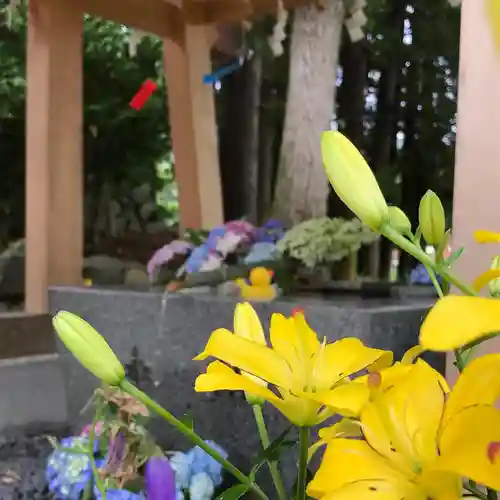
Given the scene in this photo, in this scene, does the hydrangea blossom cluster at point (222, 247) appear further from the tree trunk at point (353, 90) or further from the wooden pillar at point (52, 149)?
the tree trunk at point (353, 90)

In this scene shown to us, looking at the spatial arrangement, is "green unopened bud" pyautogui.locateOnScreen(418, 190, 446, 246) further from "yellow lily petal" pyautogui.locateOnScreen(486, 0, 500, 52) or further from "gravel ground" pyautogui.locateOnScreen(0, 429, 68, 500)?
"gravel ground" pyautogui.locateOnScreen(0, 429, 68, 500)

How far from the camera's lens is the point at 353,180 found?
0.23m

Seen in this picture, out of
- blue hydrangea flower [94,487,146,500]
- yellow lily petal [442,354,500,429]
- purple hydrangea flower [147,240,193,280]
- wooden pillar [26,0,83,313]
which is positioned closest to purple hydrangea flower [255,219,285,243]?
purple hydrangea flower [147,240,193,280]

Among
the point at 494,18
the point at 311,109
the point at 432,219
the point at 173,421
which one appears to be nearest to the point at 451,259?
the point at 432,219

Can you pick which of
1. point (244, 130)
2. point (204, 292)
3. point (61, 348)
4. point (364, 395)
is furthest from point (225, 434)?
point (244, 130)

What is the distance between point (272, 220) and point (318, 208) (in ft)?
0.24

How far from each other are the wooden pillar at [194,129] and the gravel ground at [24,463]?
0.46 m

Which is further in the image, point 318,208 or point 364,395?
point 318,208

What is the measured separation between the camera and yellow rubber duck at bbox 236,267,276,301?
66 centimetres

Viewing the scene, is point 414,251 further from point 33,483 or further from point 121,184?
point 121,184

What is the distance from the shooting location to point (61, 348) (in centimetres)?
85

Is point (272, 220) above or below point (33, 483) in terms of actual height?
above

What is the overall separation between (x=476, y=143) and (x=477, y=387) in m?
0.26

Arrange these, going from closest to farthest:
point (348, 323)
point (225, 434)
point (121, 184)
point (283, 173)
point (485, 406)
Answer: point (485, 406)
point (348, 323)
point (225, 434)
point (283, 173)
point (121, 184)
